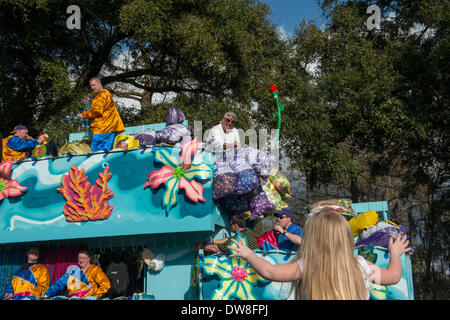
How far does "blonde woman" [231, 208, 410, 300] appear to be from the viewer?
2.22m

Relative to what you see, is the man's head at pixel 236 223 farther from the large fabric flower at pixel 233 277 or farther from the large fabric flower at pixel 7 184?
the large fabric flower at pixel 7 184

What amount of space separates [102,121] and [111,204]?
147cm

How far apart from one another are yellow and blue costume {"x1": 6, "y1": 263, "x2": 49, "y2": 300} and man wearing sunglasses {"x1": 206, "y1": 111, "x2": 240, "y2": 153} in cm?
296

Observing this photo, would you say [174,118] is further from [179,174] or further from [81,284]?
[81,284]

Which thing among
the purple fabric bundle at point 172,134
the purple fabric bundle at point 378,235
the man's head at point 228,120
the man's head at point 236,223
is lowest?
the purple fabric bundle at point 378,235

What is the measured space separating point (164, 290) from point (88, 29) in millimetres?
9407

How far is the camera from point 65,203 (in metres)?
6.00

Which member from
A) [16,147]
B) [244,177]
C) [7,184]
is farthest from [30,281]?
[244,177]

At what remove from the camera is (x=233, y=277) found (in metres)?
5.22

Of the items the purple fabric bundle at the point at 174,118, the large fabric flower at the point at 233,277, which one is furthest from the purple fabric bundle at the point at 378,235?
the purple fabric bundle at the point at 174,118

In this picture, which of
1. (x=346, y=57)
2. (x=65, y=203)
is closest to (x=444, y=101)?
(x=346, y=57)

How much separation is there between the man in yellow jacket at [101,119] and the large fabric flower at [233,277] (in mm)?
2441

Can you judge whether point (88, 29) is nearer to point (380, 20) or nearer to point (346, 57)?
point (346, 57)

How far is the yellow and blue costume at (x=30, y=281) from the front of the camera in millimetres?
6125
